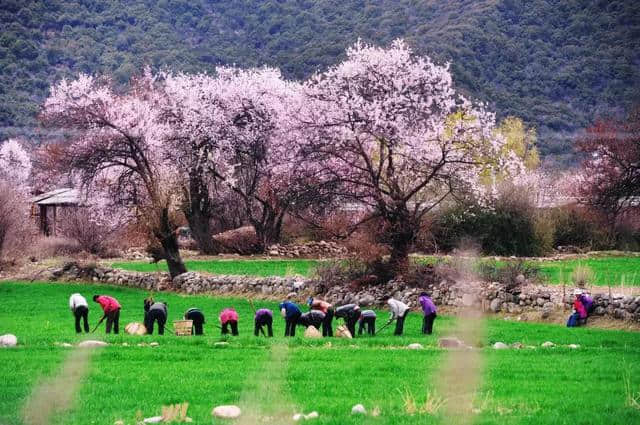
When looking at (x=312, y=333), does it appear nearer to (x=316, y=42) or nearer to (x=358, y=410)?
(x=358, y=410)

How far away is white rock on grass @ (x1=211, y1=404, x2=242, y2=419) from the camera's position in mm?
10344

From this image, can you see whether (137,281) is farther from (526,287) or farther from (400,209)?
(526,287)

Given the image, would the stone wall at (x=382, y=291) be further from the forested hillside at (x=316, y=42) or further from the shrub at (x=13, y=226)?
the forested hillside at (x=316, y=42)

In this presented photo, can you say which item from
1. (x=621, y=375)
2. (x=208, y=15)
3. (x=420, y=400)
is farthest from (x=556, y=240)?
→ (x=208, y=15)

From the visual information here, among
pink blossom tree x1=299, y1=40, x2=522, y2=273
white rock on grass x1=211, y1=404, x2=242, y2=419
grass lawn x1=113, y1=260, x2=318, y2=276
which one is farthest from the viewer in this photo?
grass lawn x1=113, y1=260, x2=318, y2=276

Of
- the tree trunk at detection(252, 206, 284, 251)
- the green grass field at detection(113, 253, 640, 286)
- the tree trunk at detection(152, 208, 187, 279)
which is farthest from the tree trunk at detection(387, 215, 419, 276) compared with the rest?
the tree trunk at detection(252, 206, 284, 251)

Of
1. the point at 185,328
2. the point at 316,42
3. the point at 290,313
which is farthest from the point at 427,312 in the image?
the point at 316,42

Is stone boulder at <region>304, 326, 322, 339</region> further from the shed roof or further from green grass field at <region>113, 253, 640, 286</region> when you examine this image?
the shed roof

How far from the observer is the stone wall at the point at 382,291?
24625mm

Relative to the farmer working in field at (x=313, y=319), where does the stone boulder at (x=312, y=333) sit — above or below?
below

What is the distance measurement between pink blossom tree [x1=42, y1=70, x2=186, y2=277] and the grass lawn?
2704mm

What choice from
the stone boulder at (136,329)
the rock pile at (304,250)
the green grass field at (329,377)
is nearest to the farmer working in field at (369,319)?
the green grass field at (329,377)

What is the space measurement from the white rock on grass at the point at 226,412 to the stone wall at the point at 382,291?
1004 cm

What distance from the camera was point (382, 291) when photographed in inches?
1206
